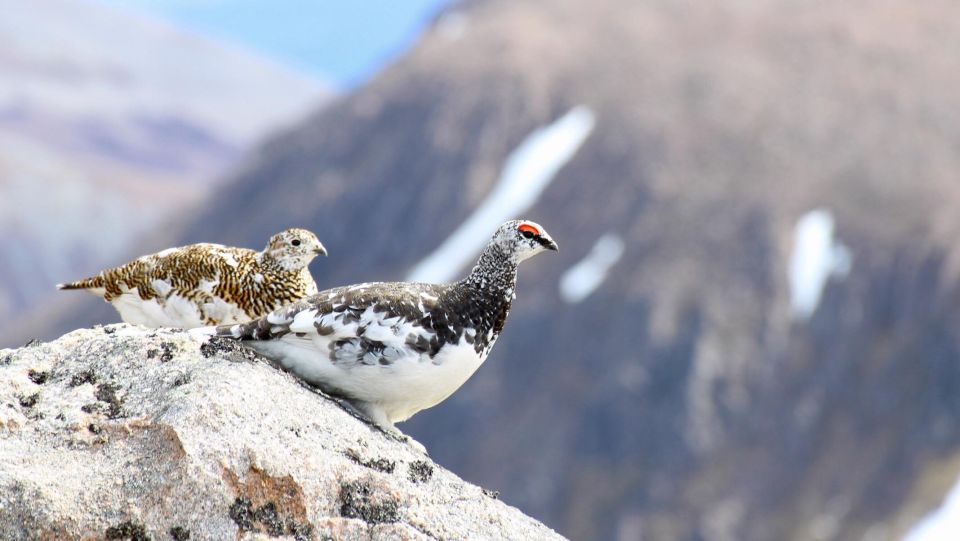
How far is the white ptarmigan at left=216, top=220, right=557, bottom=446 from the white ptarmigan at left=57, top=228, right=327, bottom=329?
6.94 ft

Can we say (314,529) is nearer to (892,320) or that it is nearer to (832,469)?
(832,469)

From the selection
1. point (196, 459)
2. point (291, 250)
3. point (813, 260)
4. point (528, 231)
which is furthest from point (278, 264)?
point (813, 260)

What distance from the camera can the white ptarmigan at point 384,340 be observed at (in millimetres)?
12305

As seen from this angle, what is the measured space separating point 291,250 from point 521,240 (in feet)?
10.3

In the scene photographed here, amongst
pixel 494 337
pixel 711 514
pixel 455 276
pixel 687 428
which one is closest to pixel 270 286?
pixel 494 337

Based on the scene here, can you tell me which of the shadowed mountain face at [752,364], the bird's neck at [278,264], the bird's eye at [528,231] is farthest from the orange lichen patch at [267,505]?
the shadowed mountain face at [752,364]

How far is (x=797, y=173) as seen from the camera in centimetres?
19362

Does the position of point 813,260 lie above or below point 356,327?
above

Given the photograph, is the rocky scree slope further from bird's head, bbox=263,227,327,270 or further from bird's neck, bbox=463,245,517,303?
bird's head, bbox=263,227,327,270

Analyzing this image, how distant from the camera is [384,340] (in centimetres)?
1230

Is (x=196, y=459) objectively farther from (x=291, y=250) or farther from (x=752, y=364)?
(x=752, y=364)

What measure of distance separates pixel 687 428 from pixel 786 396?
14.4 metres

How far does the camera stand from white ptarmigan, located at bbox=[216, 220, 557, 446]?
40.4ft

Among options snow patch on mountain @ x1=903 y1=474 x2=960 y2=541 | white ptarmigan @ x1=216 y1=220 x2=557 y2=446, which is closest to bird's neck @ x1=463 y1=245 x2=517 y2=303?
white ptarmigan @ x1=216 y1=220 x2=557 y2=446
